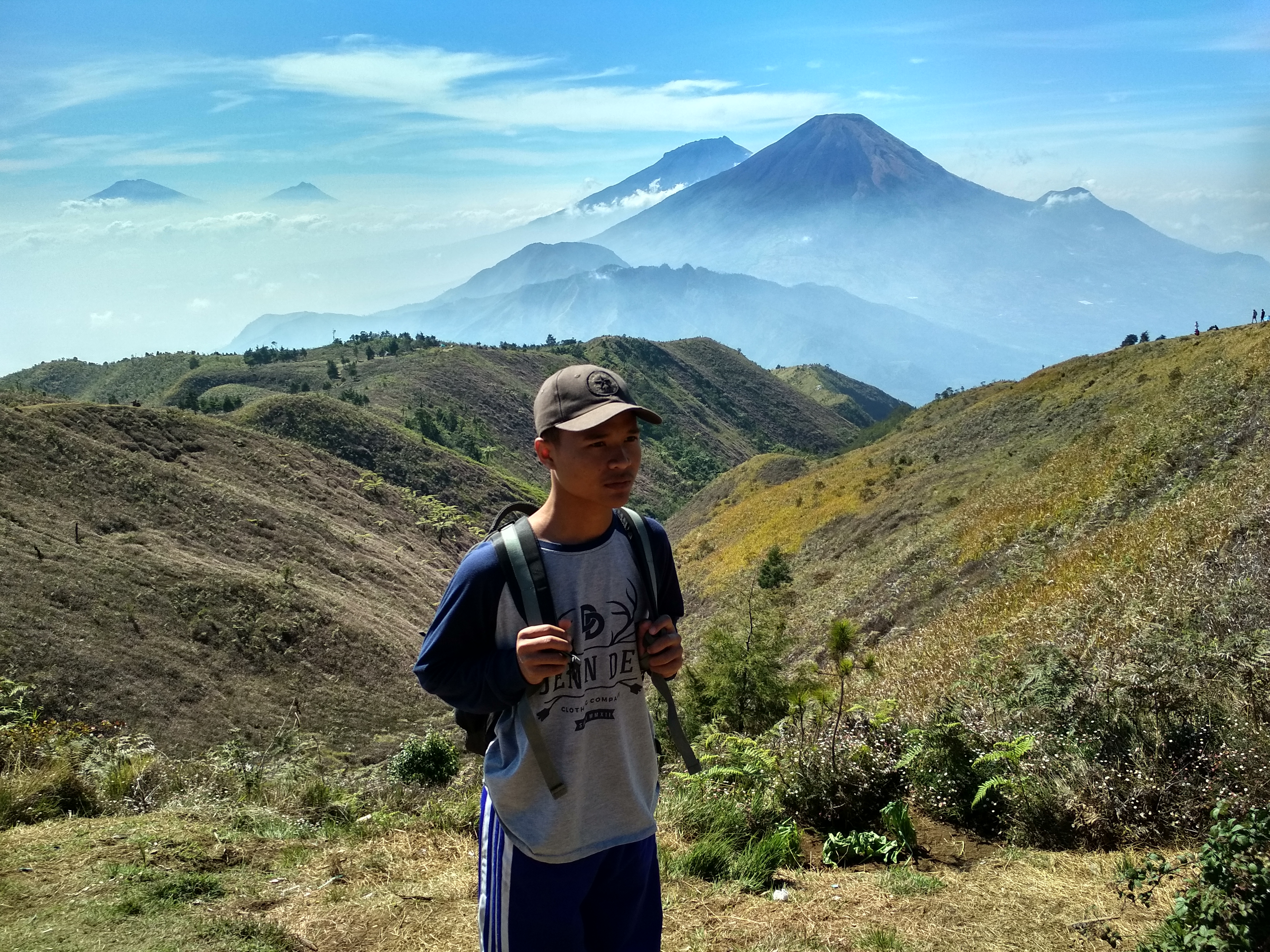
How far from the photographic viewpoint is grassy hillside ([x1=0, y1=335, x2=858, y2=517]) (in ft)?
291

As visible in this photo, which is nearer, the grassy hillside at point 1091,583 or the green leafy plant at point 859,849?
the grassy hillside at point 1091,583

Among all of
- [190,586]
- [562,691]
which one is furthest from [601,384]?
[190,586]

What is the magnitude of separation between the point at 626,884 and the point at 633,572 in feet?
3.07

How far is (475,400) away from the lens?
10550 cm

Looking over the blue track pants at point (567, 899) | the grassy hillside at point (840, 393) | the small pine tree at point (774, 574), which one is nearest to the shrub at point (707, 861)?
the blue track pants at point (567, 899)

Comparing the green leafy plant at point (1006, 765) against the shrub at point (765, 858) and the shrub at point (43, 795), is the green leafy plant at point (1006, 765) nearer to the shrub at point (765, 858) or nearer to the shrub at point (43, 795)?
the shrub at point (765, 858)

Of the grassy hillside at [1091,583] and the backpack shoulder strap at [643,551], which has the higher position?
the backpack shoulder strap at [643,551]

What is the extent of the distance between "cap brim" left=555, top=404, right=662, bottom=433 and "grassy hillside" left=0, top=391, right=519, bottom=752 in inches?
890

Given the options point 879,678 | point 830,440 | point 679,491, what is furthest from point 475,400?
point 879,678

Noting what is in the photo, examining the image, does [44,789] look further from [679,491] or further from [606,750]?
[679,491]

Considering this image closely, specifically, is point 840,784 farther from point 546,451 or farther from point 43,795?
point 43,795

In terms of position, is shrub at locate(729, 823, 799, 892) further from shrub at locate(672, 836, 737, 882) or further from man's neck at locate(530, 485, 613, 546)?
man's neck at locate(530, 485, 613, 546)

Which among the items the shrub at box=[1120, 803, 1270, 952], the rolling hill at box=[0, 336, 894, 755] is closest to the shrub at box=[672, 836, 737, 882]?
the shrub at box=[1120, 803, 1270, 952]

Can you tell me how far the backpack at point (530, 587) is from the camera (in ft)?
7.27
